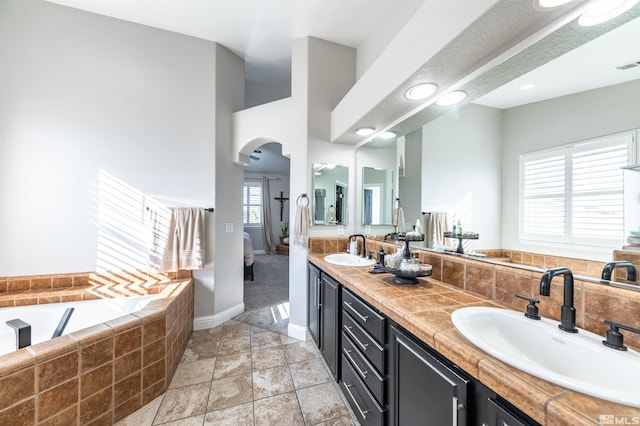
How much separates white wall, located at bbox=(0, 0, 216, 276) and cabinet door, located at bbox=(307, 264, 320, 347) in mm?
1502

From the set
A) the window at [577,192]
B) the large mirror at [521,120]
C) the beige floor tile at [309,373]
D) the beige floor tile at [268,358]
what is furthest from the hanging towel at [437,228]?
the beige floor tile at [268,358]

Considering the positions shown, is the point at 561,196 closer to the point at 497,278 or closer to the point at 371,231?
the point at 497,278

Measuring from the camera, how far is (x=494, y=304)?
1.15 m

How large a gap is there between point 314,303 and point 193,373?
1.16 meters

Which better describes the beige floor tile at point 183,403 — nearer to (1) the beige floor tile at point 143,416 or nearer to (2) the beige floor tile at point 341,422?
(1) the beige floor tile at point 143,416

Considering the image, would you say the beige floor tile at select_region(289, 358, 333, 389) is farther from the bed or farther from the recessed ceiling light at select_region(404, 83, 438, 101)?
the bed

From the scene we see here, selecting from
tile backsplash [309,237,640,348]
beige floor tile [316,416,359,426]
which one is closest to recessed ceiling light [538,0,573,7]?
tile backsplash [309,237,640,348]

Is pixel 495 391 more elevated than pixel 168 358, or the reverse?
pixel 495 391

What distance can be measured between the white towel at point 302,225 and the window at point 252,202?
547 centimetres

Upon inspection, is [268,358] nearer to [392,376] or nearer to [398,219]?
[392,376]

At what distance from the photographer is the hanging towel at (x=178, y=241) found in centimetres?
267

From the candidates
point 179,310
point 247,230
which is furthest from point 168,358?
point 247,230

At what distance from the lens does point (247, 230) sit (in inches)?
305

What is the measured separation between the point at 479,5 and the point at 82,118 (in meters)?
3.43
